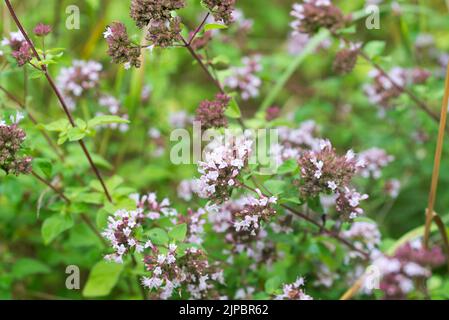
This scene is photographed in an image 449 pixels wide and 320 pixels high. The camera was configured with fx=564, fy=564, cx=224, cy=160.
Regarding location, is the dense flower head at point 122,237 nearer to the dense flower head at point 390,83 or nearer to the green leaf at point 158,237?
the green leaf at point 158,237

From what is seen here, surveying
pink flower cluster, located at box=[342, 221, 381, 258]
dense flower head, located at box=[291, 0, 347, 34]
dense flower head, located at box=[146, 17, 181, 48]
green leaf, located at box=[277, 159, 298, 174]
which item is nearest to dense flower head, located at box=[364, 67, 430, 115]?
dense flower head, located at box=[291, 0, 347, 34]

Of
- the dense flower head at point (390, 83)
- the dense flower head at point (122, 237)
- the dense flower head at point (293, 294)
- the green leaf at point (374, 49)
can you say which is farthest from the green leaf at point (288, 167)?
the dense flower head at point (390, 83)

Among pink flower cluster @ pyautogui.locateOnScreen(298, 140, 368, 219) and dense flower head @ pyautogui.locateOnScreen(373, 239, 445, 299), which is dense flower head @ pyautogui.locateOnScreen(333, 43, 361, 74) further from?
dense flower head @ pyautogui.locateOnScreen(373, 239, 445, 299)

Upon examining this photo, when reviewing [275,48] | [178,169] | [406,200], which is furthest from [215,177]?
[275,48]

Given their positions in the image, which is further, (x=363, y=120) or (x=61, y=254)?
(x=363, y=120)
